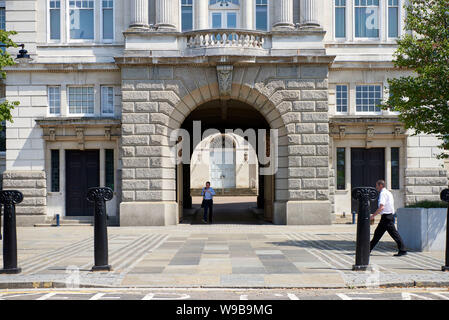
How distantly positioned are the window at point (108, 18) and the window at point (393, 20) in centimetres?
1095

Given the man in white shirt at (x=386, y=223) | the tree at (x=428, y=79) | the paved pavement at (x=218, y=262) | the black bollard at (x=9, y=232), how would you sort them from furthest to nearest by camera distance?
1. the tree at (x=428, y=79)
2. the man in white shirt at (x=386, y=223)
3. the black bollard at (x=9, y=232)
4. the paved pavement at (x=218, y=262)

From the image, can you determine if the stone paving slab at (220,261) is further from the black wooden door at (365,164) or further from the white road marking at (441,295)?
the black wooden door at (365,164)

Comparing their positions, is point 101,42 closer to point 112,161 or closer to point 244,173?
point 112,161

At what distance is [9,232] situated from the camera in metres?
10.5

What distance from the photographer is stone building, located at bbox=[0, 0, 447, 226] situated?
20969 mm

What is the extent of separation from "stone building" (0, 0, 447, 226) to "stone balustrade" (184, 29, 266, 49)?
43mm

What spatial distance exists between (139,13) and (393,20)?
9981mm

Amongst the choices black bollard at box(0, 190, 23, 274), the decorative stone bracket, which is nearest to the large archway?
the decorative stone bracket

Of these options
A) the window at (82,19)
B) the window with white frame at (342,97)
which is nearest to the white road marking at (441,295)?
the window with white frame at (342,97)

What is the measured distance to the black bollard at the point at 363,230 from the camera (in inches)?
414

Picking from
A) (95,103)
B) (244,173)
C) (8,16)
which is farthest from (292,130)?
(244,173)

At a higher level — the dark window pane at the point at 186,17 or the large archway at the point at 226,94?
the dark window pane at the point at 186,17

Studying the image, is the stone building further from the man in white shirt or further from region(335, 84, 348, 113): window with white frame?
the man in white shirt

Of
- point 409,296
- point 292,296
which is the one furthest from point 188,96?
point 409,296
